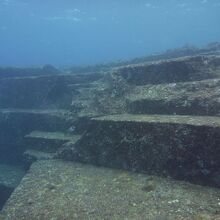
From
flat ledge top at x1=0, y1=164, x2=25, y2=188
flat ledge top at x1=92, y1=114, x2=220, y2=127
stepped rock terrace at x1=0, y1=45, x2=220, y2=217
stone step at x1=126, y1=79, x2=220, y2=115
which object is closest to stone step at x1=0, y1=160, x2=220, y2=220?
stepped rock terrace at x1=0, y1=45, x2=220, y2=217

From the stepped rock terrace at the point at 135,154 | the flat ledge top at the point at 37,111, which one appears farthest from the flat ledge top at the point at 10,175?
the flat ledge top at the point at 37,111

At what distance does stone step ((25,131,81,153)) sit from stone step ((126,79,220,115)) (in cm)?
271

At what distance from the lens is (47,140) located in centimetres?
1138

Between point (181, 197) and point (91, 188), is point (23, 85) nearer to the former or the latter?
point (91, 188)

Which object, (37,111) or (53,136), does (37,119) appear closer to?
(37,111)

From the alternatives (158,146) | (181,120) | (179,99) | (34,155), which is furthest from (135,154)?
(34,155)

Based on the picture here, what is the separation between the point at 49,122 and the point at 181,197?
26.1 feet

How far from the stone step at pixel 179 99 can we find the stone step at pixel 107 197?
208 centimetres

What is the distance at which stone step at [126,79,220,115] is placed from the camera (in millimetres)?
7958

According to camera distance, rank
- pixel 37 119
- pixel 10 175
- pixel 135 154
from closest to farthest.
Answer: pixel 135 154, pixel 10 175, pixel 37 119

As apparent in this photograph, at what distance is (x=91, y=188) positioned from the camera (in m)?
7.02

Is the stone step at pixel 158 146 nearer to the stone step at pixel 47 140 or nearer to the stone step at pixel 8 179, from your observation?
the stone step at pixel 47 140

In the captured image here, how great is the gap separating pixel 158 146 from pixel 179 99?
1879mm

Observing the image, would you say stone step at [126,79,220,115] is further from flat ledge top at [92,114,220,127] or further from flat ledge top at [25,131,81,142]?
flat ledge top at [25,131,81,142]
